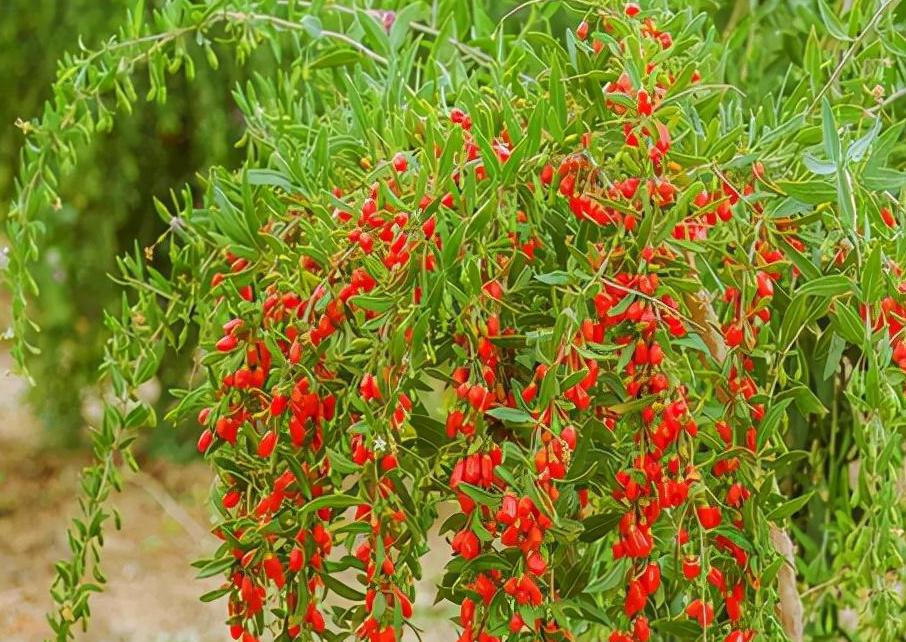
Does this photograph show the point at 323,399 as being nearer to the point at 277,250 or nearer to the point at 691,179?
the point at 277,250

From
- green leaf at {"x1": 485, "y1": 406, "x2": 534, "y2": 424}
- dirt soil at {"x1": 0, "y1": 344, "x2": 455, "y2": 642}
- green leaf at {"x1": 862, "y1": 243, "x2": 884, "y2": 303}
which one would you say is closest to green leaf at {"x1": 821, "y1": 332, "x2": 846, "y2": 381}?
green leaf at {"x1": 862, "y1": 243, "x2": 884, "y2": 303}

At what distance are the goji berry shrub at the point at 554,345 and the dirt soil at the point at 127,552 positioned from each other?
129cm

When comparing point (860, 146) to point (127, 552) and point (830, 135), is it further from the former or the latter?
point (127, 552)

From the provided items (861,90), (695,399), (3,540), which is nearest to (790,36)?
(861,90)

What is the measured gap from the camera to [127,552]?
274cm

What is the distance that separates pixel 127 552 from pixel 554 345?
89.3 inches

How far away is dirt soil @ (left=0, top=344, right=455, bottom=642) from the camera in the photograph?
7.77 feet

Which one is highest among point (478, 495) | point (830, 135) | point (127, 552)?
point (830, 135)

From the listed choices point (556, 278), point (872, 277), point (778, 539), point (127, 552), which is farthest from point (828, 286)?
point (127, 552)

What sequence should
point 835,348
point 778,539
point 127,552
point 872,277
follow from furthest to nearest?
point 127,552 → point 778,539 → point 835,348 → point 872,277

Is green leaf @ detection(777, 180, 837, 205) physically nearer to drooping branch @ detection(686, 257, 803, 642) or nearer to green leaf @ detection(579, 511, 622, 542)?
drooping branch @ detection(686, 257, 803, 642)

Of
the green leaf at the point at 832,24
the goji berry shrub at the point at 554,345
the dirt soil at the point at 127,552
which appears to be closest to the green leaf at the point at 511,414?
the goji berry shrub at the point at 554,345

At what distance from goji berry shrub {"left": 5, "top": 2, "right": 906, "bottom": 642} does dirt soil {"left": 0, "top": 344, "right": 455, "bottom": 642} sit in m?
1.29

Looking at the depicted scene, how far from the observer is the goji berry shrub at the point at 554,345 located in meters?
0.69
